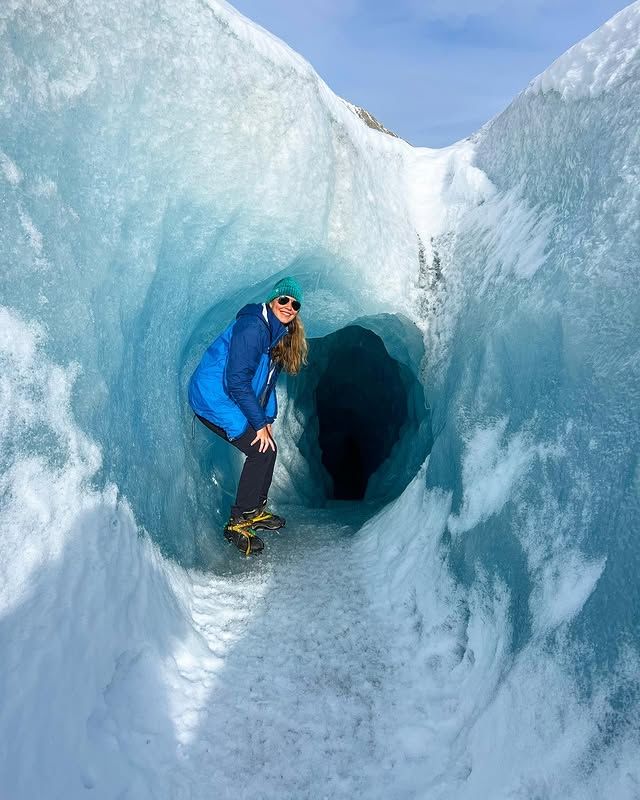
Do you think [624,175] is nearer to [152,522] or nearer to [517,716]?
[517,716]

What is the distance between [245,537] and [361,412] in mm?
5814

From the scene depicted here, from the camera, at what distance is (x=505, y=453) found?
2.80 m

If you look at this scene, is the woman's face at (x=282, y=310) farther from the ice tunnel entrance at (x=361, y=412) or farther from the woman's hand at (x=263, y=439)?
the ice tunnel entrance at (x=361, y=412)

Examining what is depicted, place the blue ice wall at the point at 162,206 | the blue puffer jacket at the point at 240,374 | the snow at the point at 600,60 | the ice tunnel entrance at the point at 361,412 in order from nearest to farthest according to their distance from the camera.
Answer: the blue ice wall at the point at 162,206, the snow at the point at 600,60, the blue puffer jacket at the point at 240,374, the ice tunnel entrance at the point at 361,412

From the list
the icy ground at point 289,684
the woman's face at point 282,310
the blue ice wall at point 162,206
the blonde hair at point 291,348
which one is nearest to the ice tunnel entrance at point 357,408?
the blue ice wall at point 162,206

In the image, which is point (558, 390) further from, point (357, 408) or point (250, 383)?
point (357, 408)

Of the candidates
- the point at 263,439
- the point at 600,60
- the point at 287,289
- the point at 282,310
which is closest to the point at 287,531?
the point at 263,439

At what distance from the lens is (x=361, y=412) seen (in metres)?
9.38

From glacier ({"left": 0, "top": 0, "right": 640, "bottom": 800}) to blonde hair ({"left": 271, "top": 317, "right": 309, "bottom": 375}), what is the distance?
1.91ft

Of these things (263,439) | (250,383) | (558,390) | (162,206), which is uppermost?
(162,206)

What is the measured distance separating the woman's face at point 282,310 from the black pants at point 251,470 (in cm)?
74

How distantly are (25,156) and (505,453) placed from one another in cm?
263

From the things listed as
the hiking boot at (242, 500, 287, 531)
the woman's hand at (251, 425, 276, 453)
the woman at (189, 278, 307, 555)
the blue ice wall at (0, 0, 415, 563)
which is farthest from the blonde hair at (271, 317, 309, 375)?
the hiking boot at (242, 500, 287, 531)

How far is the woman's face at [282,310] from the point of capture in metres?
3.31
